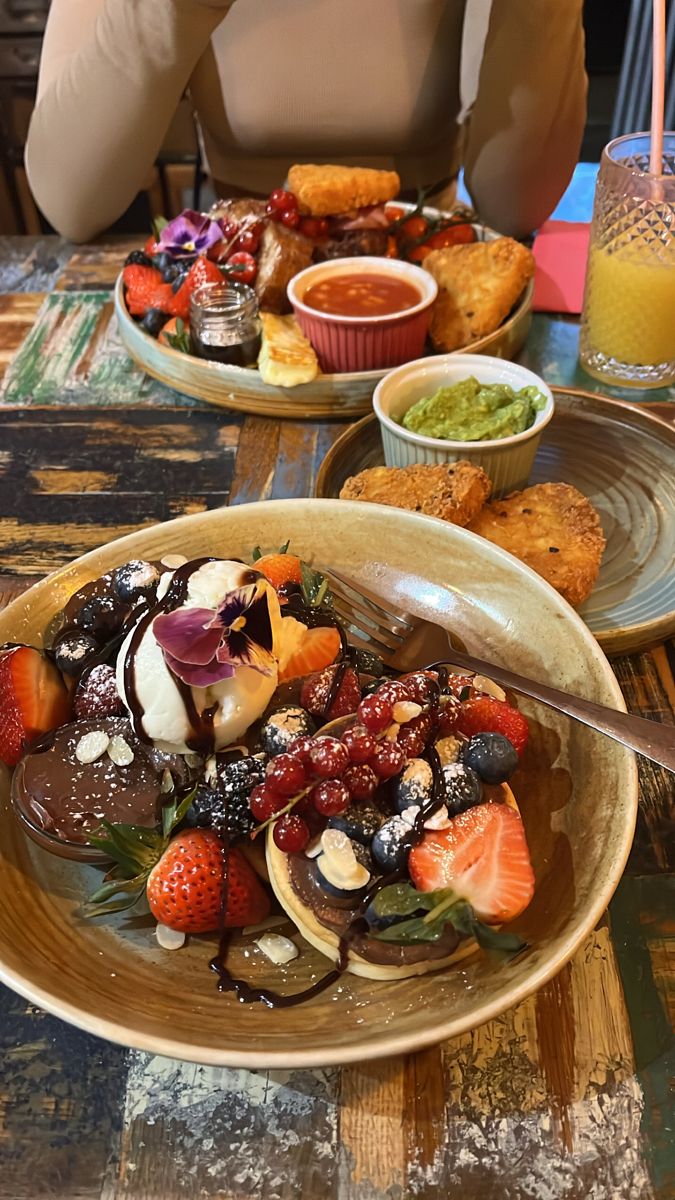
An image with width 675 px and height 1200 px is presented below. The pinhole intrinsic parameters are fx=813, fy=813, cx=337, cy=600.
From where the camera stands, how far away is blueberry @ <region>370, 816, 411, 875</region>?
82 cm

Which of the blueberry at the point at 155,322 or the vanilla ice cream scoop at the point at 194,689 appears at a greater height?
the blueberry at the point at 155,322

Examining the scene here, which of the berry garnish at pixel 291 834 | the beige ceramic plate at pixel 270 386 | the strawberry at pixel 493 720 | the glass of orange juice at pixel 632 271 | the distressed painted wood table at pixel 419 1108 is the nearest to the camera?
the distressed painted wood table at pixel 419 1108

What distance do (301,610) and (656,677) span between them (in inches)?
20.9

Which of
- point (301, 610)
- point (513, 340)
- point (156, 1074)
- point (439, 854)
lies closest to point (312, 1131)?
point (156, 1074)

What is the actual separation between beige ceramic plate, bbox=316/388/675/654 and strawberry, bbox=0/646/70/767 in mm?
598

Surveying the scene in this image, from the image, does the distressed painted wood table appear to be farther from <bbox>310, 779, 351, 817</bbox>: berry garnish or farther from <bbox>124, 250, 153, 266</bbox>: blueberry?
<bbox>124, 250, 153, 266</bbox>: blueberry

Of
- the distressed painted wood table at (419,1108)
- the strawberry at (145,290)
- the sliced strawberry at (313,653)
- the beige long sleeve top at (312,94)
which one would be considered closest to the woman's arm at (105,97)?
the beige long sleeve top at (312,94)

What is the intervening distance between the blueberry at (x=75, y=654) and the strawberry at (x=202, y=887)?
281 mm

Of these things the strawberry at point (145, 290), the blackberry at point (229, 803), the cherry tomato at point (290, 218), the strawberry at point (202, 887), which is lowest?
the strawberry at point (202, 887)

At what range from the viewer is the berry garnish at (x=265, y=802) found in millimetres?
861

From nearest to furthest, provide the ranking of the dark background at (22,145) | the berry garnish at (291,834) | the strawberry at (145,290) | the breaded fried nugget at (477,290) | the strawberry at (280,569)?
the berry garnish at (291,834), the strawberry at (280,569), the breaded fried nugget at (477,290), the strawberry at (145,290), the dark background at (22,145)

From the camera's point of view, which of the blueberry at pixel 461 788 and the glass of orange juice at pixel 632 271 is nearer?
the blueberry at pixel 461 788

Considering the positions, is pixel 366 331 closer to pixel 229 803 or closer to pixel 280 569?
pixel 280 569

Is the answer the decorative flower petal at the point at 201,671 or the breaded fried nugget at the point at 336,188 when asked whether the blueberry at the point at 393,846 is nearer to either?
the decorative flower petal at the point at 201,671
